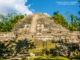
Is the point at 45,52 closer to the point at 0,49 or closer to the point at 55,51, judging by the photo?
the point at 55,51

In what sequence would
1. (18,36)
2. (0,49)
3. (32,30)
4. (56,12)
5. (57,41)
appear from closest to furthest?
(0,49) → (57,41) → (18,36) → (32,30) → (56,12)

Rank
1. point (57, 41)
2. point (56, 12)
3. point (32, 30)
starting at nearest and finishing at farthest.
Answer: point (57, 41) → point (32, 30) → point (56, 12)

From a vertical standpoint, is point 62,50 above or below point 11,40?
below

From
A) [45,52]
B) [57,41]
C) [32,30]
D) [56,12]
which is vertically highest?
[56,12]

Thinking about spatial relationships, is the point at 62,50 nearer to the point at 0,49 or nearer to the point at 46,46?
the point at 46,46

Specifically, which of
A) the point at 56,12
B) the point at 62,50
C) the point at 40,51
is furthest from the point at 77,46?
the point at 56,12

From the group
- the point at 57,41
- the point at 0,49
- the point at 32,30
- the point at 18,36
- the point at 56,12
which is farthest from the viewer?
the point at 56,12

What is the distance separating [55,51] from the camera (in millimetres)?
8750

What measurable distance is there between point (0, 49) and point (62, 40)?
5.46 m

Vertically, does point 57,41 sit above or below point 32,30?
below

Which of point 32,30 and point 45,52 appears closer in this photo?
point 45,52

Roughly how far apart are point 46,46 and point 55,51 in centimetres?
135

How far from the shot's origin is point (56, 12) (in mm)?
28453

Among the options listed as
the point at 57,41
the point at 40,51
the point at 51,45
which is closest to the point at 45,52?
the point at 40,51
